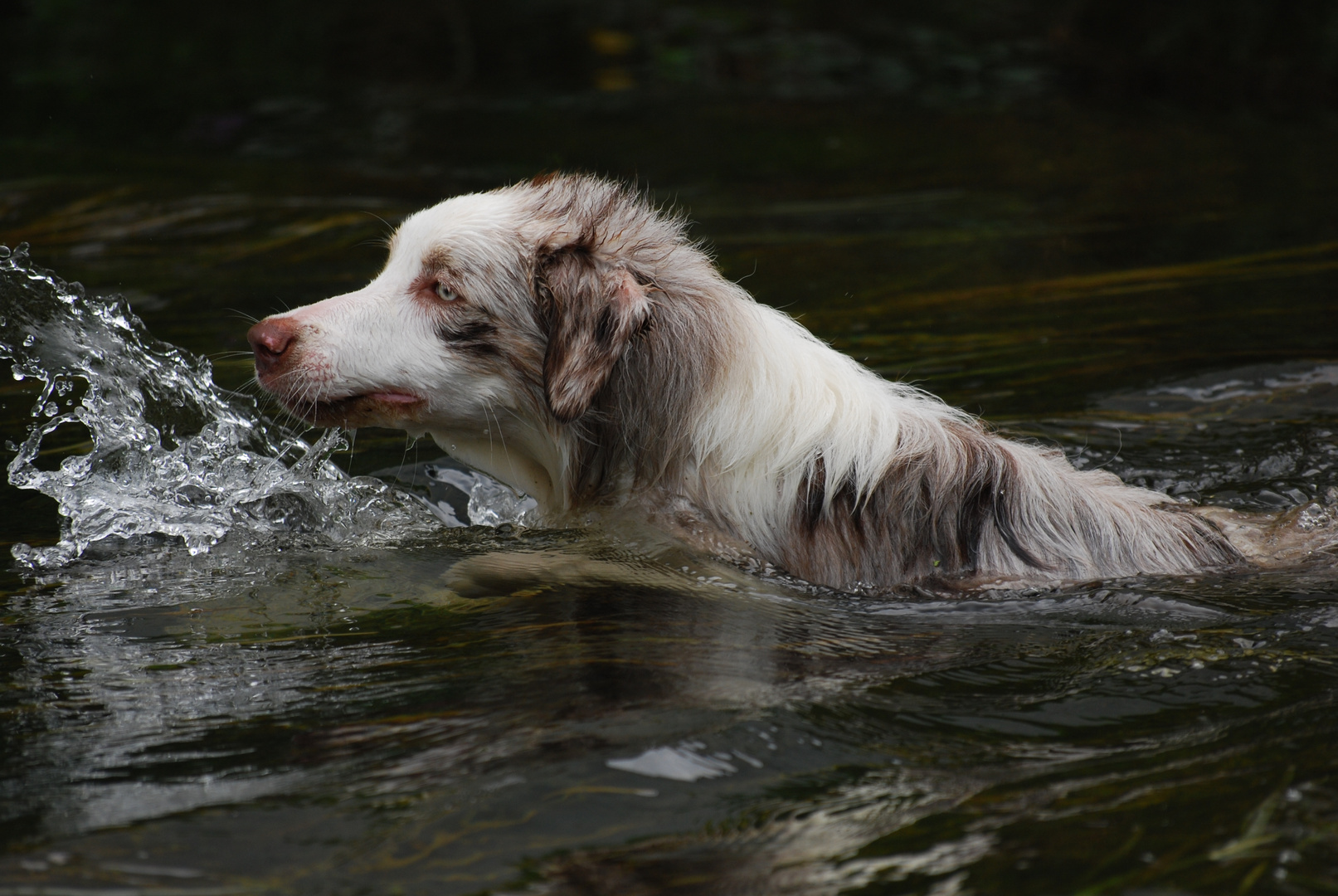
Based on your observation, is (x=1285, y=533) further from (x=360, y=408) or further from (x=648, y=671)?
(x=360, y=408)

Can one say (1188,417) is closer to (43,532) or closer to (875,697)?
(875,697)

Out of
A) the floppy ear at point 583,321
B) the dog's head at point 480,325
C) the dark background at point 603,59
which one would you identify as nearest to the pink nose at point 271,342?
the dog's head at point 480,325

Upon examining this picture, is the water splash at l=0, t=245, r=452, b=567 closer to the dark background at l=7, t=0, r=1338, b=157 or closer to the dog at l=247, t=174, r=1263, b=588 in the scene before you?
the dog at l=247, t=174, r=1263, b=588

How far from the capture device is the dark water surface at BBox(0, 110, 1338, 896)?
2.89m

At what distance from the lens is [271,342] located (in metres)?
4.52

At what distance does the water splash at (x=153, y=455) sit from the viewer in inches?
200

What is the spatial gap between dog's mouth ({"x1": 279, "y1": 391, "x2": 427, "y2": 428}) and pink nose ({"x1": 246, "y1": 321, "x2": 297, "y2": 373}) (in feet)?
0.42

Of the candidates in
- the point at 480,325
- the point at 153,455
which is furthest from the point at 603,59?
the point at 480,325

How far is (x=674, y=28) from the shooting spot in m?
18.8

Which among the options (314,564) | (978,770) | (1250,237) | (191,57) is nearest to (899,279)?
(1250,237)

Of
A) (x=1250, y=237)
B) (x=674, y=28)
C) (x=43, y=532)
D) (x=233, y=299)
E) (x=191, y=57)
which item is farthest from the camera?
(x=674, y=28)

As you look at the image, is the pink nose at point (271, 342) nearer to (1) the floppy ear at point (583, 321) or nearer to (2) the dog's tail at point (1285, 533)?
(1) the floppy ear at point (583, 321)

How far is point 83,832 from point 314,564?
1.94 m

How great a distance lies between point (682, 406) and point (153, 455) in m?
2.23
